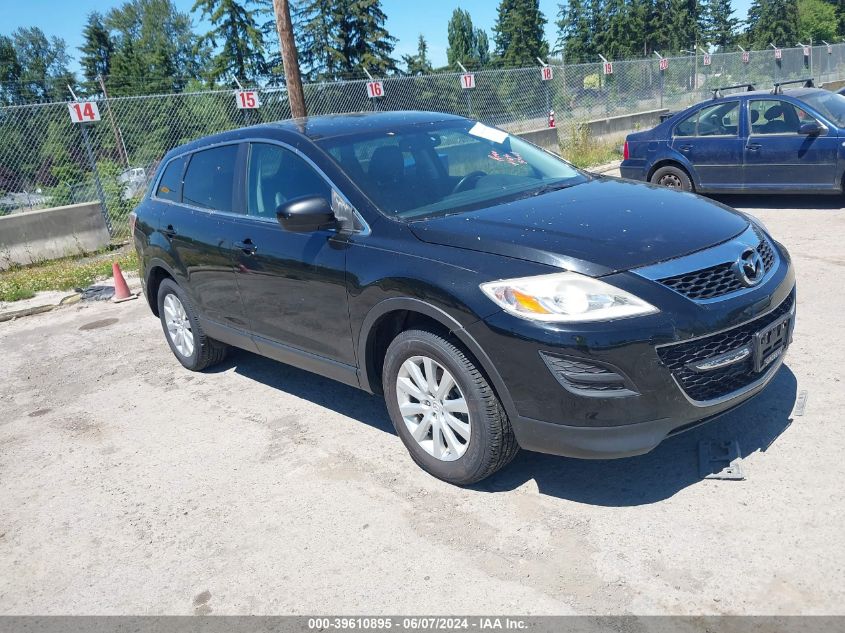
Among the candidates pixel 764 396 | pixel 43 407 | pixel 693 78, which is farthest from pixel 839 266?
pixel 693 78

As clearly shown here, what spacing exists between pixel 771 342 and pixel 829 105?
24.2ft

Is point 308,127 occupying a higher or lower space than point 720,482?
higher

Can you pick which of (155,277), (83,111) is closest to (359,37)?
(83,111)

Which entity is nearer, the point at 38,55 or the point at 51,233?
the point at 51,233

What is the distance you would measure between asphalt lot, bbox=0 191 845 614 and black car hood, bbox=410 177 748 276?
42.9 inches

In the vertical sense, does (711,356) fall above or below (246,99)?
below

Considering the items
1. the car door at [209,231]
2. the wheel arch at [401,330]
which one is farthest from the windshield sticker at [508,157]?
the car door at [209,231]

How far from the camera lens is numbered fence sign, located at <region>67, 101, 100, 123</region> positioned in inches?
445

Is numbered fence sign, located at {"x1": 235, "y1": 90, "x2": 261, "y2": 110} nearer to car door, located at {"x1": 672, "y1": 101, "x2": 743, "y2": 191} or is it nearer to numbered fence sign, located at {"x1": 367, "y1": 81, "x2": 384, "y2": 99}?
numbered fence sign, located at {"x1": 367, "y1": 81, "x2": 384, "y2": 99}

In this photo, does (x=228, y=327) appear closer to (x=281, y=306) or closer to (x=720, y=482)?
(x=281, y=306)

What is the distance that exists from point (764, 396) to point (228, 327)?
11.2 ft

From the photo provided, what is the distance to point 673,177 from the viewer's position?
10.4 m

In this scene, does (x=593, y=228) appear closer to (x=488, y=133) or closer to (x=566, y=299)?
A: (x=566, y=299)

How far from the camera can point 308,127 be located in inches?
186
